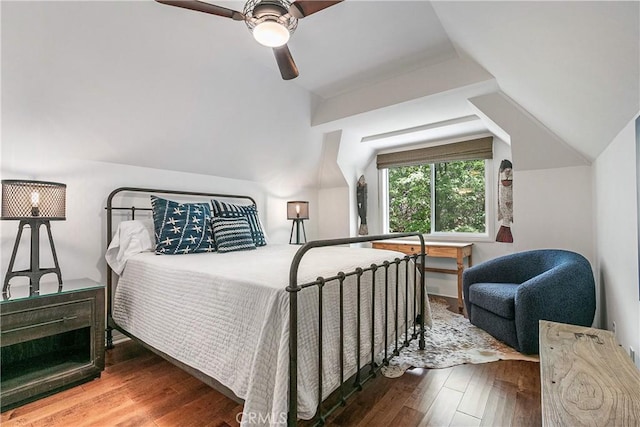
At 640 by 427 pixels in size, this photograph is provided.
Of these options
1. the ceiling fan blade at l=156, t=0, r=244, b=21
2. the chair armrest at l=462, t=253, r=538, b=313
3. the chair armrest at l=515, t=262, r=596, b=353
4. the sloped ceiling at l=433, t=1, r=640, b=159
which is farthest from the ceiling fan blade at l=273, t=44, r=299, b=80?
the chair armrest at l=462, t=253, r=538, b=313

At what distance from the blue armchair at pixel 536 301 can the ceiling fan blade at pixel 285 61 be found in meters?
2.31

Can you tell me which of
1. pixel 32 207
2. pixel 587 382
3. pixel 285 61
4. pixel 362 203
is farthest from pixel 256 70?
pixel 587 382

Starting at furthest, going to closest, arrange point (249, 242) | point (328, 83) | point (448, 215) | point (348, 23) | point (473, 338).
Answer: point (448, 215), point (328, 83), point (249, 242), point (473, 338), point (348, 23)

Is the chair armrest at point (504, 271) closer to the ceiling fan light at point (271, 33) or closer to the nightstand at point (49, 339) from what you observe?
the ceiling fan light at point (271, 33)

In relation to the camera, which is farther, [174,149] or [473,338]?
[174,149]

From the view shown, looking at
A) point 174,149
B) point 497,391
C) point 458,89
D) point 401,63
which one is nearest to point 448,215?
point 458,89

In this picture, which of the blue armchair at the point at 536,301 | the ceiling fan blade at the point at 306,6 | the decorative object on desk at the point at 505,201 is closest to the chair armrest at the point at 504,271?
the blue armchair at the point at 536,301

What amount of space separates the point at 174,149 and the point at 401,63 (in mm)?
2317

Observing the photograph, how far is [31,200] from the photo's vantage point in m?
1.87

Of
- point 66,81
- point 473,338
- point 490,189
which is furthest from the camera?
point 490,189

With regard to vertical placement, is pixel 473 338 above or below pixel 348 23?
below

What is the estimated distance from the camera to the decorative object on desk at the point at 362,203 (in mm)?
4613

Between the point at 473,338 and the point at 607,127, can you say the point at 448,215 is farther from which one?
the point at 607,127

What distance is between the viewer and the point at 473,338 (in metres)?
2.54
